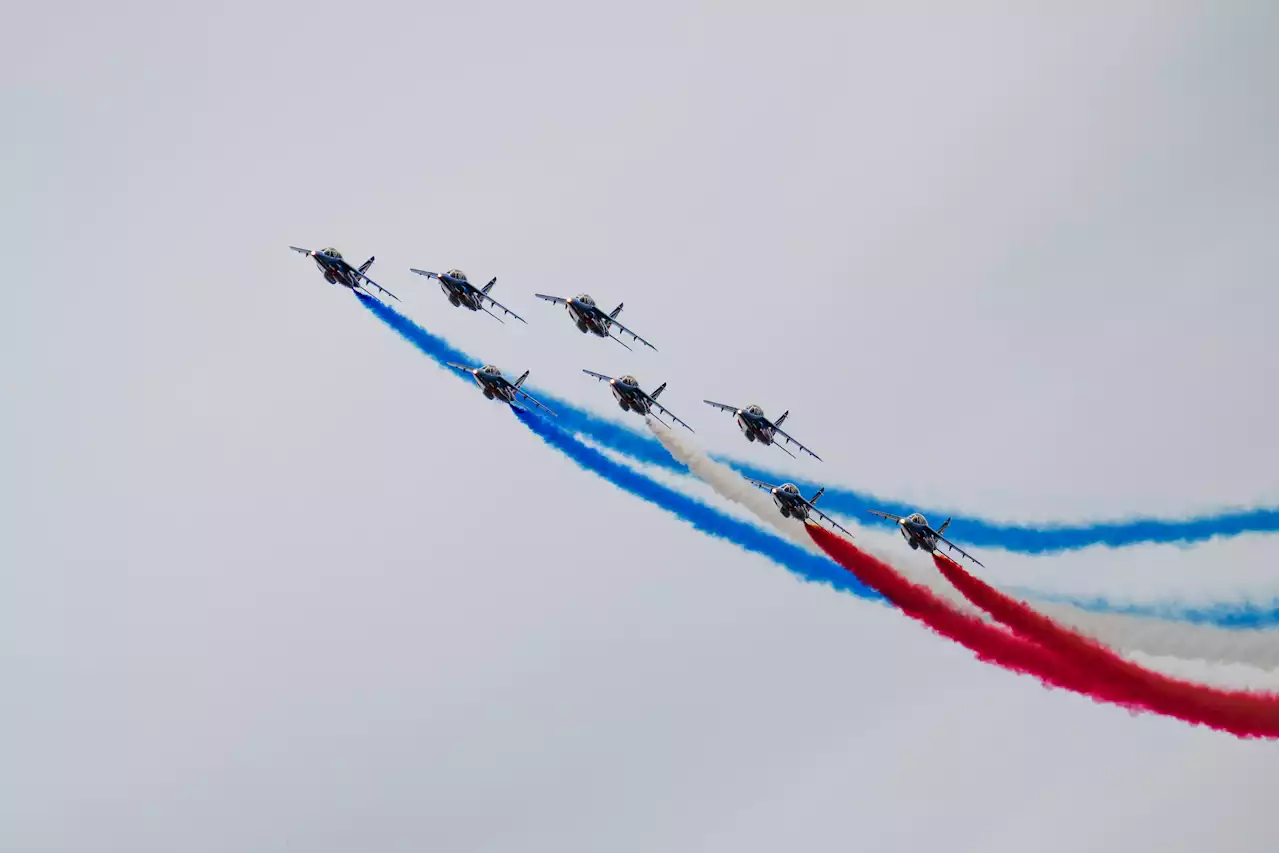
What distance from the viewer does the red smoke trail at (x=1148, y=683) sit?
267ft

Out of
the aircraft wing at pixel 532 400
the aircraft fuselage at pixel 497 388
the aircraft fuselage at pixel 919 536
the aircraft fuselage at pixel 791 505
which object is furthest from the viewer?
the aircraft wing at pixel 532 400

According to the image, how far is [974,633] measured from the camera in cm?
9088

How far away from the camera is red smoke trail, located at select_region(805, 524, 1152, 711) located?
85.2m

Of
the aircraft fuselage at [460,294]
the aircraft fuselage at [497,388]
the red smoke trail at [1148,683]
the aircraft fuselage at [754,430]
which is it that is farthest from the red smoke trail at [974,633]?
the aircraft fuselage at [460,294]

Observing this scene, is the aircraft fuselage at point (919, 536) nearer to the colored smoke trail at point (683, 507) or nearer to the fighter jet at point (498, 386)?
the colored smoke trail at point (683, 507)

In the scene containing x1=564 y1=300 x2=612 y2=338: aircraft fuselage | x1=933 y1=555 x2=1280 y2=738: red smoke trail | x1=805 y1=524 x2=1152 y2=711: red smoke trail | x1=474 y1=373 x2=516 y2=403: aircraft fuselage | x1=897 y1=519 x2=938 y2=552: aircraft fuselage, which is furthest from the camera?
x1=564 y1=300 x2=612 y2=338: aircraft fuselage

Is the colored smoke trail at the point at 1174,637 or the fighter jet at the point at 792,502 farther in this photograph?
the fighter jet at the point at 792,502

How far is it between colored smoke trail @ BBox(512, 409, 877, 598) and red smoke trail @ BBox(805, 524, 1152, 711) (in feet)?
7.06

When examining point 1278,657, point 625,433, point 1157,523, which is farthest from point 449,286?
point 1278,657

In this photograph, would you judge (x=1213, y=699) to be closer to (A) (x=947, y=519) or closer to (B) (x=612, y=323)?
(A) (x=947, y=519)

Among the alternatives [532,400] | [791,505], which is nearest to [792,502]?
[791,505]

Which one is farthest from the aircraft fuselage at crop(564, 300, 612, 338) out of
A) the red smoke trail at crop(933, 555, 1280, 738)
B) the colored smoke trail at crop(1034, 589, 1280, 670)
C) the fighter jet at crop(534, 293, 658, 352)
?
the colored smoke trail at crop(1034, 589, 1280, 670)

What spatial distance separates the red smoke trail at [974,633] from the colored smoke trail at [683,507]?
7.06ft

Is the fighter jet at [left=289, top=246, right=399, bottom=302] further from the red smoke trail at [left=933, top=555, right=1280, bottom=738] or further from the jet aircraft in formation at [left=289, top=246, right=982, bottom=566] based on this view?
the red smoke trail at [left=933, top=555, right=1280, bottom=738]
